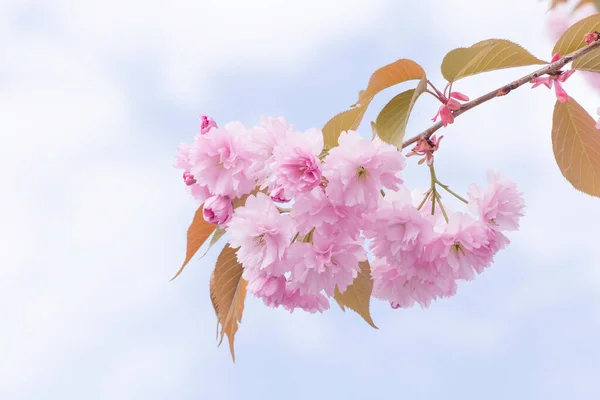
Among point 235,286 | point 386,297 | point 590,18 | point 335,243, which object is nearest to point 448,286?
point 386,297

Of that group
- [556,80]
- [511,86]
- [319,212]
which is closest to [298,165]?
[319,212]

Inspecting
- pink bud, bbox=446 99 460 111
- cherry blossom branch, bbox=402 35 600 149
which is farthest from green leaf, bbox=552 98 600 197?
pink bud, bbox=446 99 460 111

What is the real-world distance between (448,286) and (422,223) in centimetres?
20

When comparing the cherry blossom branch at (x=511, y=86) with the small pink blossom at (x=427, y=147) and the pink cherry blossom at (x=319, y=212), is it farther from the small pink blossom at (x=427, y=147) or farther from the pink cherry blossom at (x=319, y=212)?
the pink cherry blossom at (x=319, y=212)

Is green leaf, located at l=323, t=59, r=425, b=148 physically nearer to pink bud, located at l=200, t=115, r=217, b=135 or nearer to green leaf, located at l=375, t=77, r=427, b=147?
green leaf, located at l=375, t=77, r=427, b=147

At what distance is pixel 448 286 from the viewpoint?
1.21 metres

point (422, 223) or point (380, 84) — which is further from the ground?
point (380, 84)

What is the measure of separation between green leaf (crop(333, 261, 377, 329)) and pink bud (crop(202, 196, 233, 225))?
0.26 metres

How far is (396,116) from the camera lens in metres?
1.06

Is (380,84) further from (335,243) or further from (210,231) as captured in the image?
(210,231)

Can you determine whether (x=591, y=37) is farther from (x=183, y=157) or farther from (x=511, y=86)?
(x=183, y=157)

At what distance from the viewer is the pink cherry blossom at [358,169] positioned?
38.7 inches

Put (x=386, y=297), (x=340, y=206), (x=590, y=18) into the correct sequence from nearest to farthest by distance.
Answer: (x=340, y=206) < (x=590, y=18) < (x=386, y=297)

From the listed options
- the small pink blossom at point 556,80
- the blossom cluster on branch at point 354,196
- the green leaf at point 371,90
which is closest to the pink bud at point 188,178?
the blossom cluster on branch at point 354,196
